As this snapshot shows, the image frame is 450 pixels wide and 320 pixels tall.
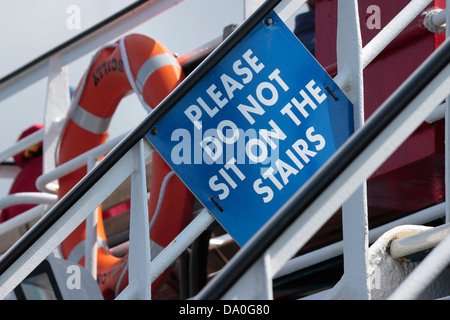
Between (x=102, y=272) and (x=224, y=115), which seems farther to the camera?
(x=102, y=272)

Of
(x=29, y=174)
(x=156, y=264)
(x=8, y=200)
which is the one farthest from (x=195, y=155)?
(x=29, y=174)

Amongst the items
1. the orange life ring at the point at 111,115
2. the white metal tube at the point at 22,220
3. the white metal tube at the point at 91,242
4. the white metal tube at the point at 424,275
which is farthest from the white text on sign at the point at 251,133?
the white metal tube at the point at 22,220

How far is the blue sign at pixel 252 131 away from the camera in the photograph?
6.53 ft

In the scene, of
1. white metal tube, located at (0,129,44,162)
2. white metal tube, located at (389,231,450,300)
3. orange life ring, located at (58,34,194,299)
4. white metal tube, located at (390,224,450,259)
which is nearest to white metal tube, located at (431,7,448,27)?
white metal tube, located at (390,224,450,259)

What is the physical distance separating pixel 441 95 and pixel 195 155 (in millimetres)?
687

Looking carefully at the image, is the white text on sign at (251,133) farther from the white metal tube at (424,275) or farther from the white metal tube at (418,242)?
the white metal tube at (424,275)

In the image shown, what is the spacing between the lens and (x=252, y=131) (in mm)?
2020

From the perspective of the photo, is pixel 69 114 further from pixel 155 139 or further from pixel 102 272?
pixel 155 139

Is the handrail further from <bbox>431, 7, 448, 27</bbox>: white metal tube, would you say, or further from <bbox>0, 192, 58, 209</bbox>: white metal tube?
<bbox>0, 192, 58, 209</bbox>: white metal tube

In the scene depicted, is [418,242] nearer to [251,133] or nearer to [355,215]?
[355,215]

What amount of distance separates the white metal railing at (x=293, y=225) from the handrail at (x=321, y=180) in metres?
0.01

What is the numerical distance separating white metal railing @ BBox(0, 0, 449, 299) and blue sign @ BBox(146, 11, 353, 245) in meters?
0.07
